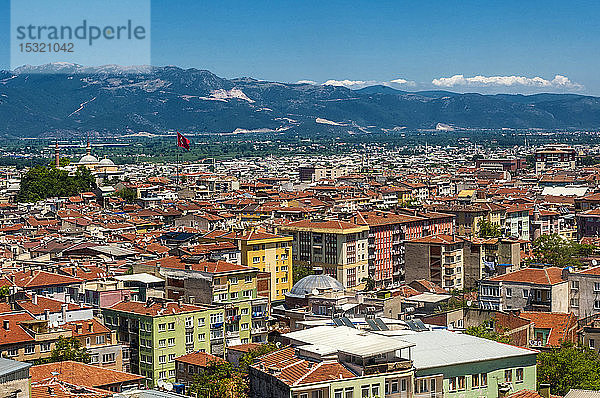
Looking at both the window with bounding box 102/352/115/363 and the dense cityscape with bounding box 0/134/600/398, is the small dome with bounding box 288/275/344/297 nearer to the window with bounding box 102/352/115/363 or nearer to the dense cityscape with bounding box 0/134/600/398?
the dense cityscape with bounding box 0/134/600/398

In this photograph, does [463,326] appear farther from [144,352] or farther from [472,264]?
[472,264]

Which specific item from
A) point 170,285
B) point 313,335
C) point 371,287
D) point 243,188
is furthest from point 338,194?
point 313,335

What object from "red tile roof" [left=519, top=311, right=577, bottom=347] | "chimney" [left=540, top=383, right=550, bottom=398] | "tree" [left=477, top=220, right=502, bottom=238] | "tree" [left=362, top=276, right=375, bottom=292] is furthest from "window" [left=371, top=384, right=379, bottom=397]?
"tree" [left=477, top=220, right=502, bottom=238]

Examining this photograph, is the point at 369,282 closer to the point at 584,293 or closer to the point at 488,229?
the point at 488,229

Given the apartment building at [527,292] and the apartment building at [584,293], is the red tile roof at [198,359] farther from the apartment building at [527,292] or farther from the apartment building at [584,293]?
the apartment building at [584,293]

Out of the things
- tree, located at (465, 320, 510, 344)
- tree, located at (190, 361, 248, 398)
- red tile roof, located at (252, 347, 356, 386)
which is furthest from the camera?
tree, located at (465, 320, 510, 344)

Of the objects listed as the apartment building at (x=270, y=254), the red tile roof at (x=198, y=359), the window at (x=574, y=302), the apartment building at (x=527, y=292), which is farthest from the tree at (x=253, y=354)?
the apartment building at (x=270, y=254)
